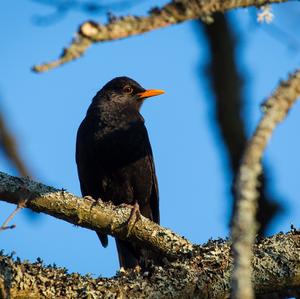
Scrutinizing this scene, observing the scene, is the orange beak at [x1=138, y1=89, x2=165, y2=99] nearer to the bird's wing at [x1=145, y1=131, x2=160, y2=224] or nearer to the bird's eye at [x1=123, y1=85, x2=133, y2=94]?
the bird's eye at [x1=123, y1=85, x2=133, y2=94]

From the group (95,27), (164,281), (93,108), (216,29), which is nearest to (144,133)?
(93,108)

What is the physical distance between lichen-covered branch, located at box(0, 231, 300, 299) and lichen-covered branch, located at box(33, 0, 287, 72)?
1714 mm

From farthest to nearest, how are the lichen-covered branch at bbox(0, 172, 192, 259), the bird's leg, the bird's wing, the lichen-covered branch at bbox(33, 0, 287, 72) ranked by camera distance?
the bird's wing, the bird's leg, the lichen-covered branch at bbox(0, 172, 192, 259), the lichen-covered branch at bbox(33, 0, 287, 72)

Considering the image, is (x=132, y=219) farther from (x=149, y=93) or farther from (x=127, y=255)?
(x=149, y=93)

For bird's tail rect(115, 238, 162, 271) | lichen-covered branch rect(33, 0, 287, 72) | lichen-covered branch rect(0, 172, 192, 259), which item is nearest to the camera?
lichen-covered branch rect(33, 0, 287, 72)

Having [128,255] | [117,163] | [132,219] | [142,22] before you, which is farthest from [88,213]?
[117,163]

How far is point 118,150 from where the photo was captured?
266 inches

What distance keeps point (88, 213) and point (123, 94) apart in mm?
3529

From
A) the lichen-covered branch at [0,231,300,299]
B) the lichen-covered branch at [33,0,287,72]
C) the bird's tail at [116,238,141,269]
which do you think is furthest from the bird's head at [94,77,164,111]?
the lichen-covered branch at [33,0,287,72]

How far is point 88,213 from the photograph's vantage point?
14.5ft

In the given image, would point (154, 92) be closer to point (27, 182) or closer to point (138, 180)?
point (138, 180)

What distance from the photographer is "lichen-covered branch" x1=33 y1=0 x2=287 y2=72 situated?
7.61ft

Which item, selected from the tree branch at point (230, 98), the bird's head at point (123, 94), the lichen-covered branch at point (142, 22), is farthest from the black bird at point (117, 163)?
the lichen-covered branch at point (142, 22)

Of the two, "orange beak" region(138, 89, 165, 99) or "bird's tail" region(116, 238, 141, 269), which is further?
"orange beak" region(138, 89, 165, 99)
